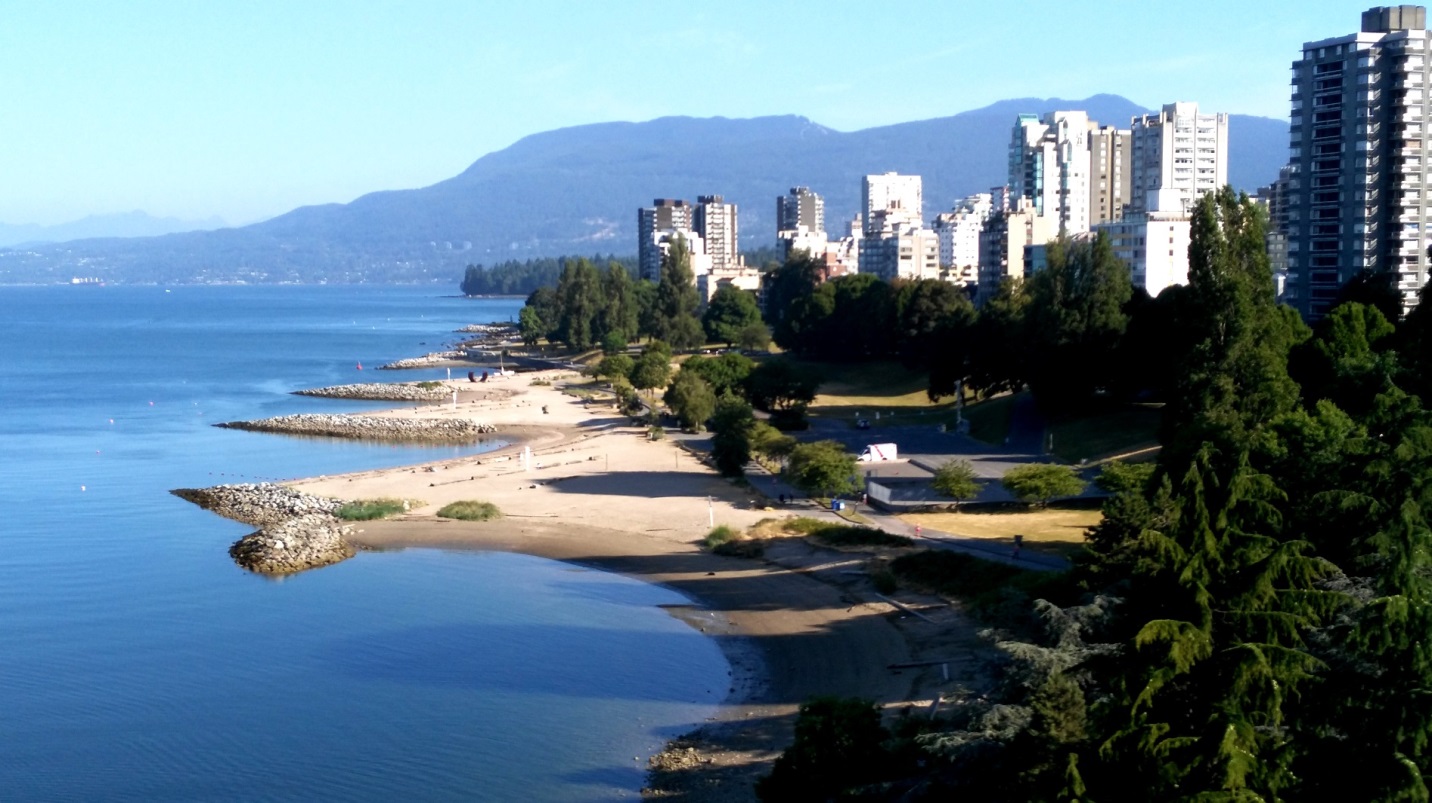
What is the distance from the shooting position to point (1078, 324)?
42188 mm

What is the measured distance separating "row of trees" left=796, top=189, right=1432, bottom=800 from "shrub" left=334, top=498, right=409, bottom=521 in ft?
69.8

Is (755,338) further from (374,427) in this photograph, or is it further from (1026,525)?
(1026,525)

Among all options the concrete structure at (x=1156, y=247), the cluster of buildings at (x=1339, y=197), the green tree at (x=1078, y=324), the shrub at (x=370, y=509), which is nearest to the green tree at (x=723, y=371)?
the green tree at (x=1078, y=324)

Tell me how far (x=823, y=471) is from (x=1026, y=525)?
207 inches

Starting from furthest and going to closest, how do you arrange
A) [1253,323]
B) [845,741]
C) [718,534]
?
[718,534]
[1253,323]
[845,741]

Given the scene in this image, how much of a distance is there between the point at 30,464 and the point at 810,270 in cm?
5065

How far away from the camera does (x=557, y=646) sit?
23.4 meters

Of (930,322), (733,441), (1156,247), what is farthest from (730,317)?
(733,441)

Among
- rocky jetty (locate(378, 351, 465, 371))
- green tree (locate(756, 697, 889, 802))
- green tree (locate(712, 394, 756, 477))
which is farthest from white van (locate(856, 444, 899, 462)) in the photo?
rocky jetty (locate(378, 351, 465, 371))

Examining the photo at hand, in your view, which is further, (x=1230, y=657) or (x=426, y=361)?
(x=426, y=361)

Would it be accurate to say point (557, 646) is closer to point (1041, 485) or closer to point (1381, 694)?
point (1041, 485)

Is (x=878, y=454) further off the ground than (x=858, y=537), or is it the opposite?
(x=878, y=454)

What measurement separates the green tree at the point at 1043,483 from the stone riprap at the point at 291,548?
47.7 feet

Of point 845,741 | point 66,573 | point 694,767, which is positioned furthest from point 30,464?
point 845,741
